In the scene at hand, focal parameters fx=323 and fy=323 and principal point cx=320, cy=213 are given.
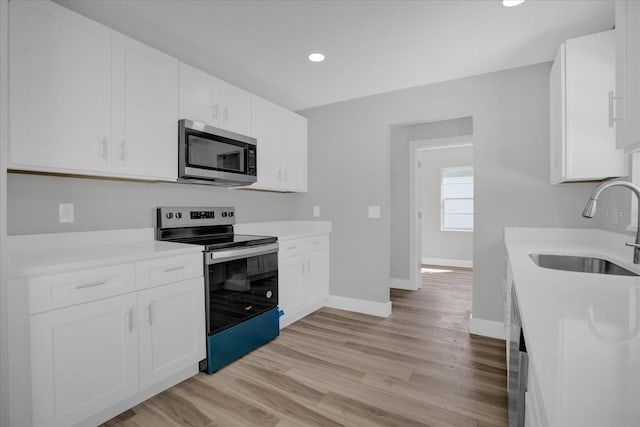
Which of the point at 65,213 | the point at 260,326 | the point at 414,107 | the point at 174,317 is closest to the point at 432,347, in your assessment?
the point at 260,326

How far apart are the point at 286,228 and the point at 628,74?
329 cm

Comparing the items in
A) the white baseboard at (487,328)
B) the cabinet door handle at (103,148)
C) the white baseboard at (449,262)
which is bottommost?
the white baseboard at (487,328)

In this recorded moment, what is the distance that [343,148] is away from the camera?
3.64m

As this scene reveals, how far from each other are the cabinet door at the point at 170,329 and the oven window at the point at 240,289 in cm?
9

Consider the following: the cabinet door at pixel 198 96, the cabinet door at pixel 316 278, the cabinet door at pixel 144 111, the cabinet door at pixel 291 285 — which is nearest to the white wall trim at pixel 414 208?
the cabinet door at pixel 316 278

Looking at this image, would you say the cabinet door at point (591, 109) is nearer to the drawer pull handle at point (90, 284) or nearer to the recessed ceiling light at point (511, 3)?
the recessed ceiling light at point (511, 3)

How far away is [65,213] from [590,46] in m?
3.46

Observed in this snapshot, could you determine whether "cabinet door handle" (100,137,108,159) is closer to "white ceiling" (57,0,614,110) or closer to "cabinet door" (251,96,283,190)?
"white ceiling" (57,0,614,110)

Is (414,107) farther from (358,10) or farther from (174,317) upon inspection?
(174,317)

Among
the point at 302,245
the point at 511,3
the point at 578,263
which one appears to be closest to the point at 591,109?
the point at 511,3

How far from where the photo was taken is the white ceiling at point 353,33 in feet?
6.43

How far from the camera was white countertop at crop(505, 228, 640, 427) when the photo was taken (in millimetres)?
432

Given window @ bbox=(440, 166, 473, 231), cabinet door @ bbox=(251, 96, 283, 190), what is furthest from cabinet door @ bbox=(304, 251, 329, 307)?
window @ bbox=(440, 166, 473, 231)

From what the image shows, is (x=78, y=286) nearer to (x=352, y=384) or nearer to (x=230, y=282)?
(x=230, y=282)
